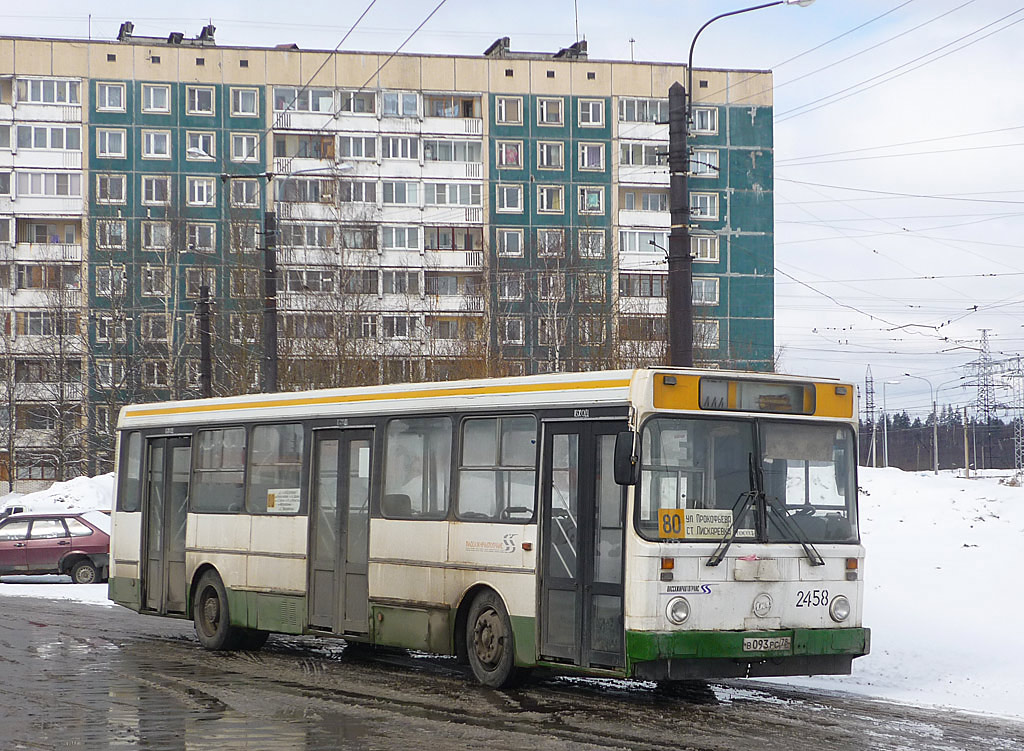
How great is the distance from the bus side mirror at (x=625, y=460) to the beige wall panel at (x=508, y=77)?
224 feet

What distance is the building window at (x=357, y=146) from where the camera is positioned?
249ft

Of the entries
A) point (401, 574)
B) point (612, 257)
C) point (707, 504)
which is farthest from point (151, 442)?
point (612, 257)

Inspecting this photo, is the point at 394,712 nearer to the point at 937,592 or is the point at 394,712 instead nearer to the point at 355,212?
the point at 937,592

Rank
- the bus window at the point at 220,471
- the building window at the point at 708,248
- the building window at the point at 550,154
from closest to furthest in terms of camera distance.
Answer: the bus window at the point at 220,471 < the building window at the point at 550,154 < the building window at the point at 708,248

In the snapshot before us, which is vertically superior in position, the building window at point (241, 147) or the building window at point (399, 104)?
the building window at point (399, 104)

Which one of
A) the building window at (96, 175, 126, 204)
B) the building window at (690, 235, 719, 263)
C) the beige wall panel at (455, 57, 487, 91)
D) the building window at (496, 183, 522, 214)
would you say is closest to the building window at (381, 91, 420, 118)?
the beige wall panel at (455, 57, 487, 91)

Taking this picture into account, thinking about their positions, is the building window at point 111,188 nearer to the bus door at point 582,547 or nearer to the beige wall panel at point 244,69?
the beige wall panel at point 244,69

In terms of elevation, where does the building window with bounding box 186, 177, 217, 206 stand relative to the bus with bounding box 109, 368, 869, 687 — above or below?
above

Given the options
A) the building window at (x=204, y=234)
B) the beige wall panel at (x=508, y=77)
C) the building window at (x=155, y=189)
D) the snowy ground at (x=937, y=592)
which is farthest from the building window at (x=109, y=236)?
the snowy ground at (x=937, y=592)

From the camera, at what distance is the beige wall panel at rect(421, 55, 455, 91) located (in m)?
77.1

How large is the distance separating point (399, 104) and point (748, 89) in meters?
18.9

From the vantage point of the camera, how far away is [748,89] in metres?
81.3

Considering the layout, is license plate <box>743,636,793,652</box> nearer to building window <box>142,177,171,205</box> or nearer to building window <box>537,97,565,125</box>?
building window <box>142,177,171,205</box>

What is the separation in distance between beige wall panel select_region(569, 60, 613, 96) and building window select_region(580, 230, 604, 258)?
8.97m
